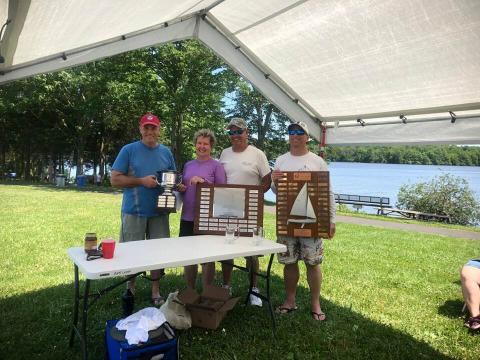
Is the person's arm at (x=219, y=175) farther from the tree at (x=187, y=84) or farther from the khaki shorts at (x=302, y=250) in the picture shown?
the tree at (x=187, y=84)

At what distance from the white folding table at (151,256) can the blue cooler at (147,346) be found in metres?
0.21

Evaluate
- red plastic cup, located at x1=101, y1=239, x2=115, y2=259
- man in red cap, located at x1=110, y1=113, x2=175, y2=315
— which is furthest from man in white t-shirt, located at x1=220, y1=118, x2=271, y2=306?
red plastic cup, located at x1=101, y1=239, x2=115, y2=259

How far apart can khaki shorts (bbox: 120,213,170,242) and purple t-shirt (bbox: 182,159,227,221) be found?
247 millimetres

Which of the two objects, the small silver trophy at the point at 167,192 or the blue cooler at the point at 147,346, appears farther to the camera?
the small silver trophy at the point at 167,192

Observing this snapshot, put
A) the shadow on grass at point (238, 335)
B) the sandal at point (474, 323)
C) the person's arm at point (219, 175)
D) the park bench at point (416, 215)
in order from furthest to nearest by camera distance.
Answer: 1. the park bench at point (416, 215)
2. the person's arm at point (219, 175)
3. the sandal at point (474, 323)
4. the shadow on grass at point (238, 335)

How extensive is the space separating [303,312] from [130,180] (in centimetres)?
235

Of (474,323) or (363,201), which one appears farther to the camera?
(363,201)

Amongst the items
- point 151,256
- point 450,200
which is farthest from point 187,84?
point 151,256

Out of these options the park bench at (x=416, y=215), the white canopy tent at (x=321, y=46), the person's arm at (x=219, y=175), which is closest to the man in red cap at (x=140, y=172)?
the person's arm at (x=219, y=175)

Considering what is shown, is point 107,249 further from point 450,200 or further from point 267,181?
point 450,200

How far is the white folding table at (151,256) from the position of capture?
2617 millimetres

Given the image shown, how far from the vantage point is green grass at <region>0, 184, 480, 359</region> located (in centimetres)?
333

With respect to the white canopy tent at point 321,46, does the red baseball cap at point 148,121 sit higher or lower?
lower

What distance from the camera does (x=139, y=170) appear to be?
150 inches
